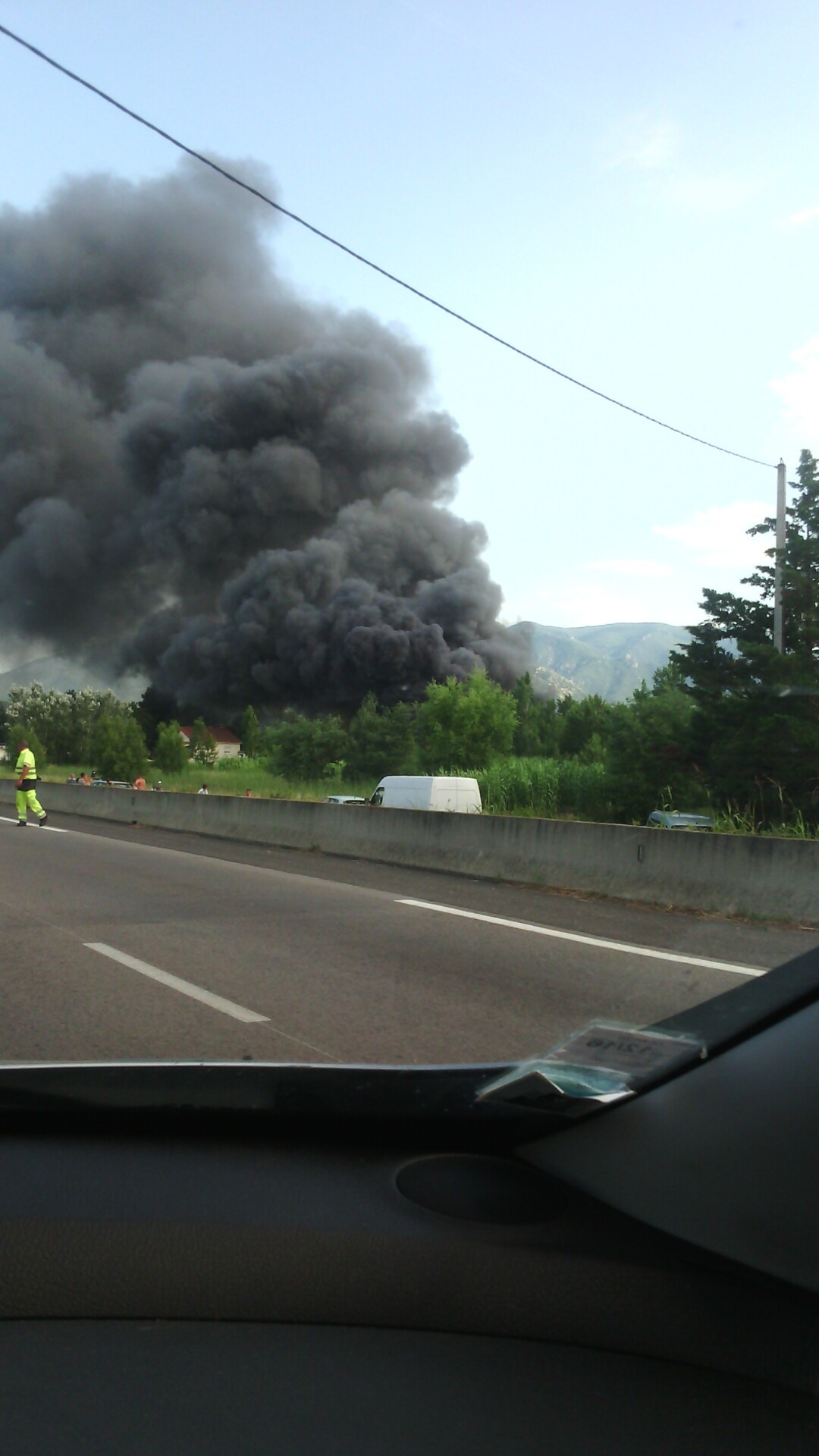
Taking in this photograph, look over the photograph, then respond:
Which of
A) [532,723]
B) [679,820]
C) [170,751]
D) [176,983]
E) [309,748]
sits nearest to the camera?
[176,983]

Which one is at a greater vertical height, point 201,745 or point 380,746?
point 201,745

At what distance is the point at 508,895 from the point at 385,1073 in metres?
9.24

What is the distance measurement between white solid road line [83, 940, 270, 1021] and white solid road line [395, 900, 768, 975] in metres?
3.05

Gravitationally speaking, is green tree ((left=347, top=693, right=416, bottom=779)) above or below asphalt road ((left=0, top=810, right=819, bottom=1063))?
above

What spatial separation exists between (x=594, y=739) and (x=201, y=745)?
53664mm

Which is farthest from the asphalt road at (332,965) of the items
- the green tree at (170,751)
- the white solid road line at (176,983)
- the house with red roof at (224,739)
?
the house with red roof at (224,739)

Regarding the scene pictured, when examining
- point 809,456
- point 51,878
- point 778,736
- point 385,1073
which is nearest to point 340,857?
A: point 51,878

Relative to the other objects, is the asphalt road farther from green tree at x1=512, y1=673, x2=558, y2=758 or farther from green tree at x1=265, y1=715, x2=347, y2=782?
green tree at x1=512, y1=673, x2=558, y2=758

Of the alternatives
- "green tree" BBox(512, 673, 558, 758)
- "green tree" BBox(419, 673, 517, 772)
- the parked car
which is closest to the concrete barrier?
the parked car

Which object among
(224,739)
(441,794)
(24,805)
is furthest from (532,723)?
(24,805)

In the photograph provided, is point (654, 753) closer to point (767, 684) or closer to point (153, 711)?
point (767, 684)

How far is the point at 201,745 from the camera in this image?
113 meters

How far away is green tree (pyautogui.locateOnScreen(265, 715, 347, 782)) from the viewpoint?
74.5 m

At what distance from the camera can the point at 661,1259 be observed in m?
1.67
